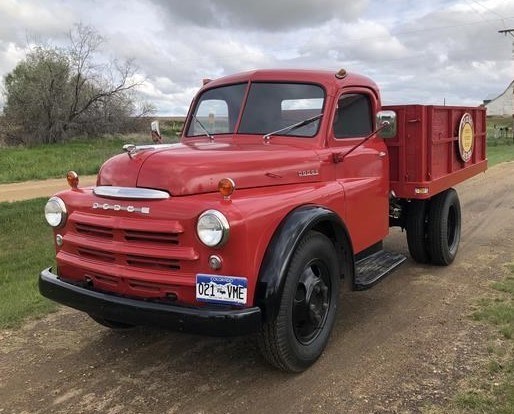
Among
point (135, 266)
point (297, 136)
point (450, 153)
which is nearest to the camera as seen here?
point (135, 266)

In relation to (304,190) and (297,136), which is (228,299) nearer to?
(304,190)

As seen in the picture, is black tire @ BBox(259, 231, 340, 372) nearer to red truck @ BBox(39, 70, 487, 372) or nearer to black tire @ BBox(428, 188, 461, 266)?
red truck @ BBox(39, 70, 487, 372)

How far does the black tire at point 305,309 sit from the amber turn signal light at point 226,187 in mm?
603

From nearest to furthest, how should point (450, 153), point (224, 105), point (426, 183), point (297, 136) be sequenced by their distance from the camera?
1. point (297, 136)
2. point (224, 105)
3. point (426, 183)
4. point (450, 153)

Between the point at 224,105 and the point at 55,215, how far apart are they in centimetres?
180

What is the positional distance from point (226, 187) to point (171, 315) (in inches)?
32.4

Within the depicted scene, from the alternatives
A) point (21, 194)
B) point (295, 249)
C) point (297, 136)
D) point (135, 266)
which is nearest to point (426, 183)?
point (297, 136)

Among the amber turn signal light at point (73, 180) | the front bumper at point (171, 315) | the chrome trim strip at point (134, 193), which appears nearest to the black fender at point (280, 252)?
the front bumper at point (171, 315)

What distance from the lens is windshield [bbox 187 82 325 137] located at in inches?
184

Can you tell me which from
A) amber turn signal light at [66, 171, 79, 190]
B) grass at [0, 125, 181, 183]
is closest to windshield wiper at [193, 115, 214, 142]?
amber turn signal light at [66, 171, 79, 190]

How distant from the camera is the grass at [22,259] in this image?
530 cm

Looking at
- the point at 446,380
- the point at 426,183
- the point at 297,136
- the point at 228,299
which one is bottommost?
the point at 446,380

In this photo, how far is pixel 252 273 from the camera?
11.2 ft

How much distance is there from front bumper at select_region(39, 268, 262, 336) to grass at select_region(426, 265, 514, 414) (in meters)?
1.28
